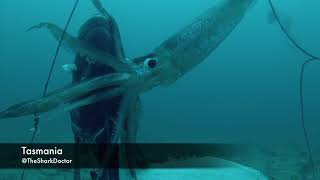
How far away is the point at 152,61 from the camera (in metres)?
2.26

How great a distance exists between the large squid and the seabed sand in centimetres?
34

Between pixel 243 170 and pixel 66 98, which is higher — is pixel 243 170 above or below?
below

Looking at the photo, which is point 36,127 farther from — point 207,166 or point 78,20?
point 207,166

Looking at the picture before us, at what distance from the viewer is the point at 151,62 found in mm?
2260

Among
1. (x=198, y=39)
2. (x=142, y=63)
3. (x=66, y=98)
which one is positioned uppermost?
(x=198, y=39)

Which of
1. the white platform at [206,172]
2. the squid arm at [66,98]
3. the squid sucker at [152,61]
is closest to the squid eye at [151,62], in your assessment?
the squid sucker at [152,61]

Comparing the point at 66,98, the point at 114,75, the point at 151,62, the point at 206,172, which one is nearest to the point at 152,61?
the point at 151,62

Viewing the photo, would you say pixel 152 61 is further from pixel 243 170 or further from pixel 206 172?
pixel 243 170

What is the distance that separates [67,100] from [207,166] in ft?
2.96

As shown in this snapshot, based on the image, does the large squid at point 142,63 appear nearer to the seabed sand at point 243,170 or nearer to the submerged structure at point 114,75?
the submerged structure at point 114,75

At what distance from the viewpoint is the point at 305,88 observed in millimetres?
2244

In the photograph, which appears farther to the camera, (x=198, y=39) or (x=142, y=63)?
(x=198, y=39)

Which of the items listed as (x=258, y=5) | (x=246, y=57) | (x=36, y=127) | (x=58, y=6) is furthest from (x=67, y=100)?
(x=258, y=5)

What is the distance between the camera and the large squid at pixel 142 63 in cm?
220
